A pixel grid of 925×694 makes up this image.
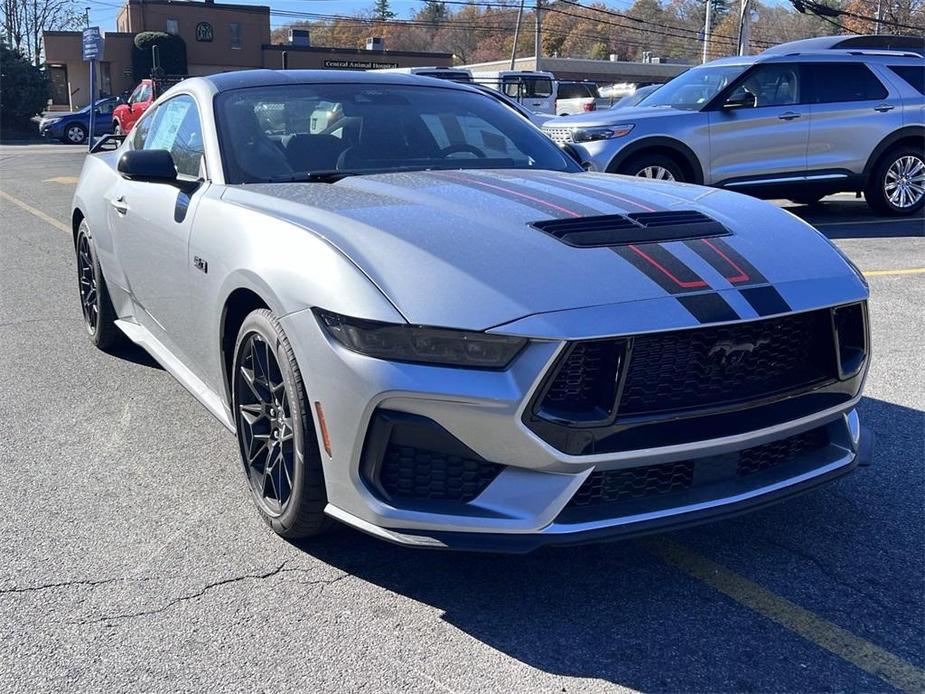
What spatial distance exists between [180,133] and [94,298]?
1585mm

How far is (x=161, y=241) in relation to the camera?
4.09 m

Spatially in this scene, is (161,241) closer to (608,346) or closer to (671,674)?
(608,346)

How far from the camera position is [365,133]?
166 inches

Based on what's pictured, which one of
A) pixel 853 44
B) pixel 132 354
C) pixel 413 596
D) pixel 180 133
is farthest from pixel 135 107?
pixel 413 596

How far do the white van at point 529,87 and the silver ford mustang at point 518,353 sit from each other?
82.7ft

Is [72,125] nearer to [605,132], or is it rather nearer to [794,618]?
[605,132]

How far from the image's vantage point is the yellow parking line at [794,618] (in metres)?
2.54

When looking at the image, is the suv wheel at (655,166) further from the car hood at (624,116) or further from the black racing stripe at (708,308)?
the black racing stripe at (708,308)

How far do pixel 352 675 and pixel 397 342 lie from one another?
89cm

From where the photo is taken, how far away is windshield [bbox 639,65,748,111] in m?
10.7

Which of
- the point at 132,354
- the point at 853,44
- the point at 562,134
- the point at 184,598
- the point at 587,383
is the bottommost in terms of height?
the point at 184,598

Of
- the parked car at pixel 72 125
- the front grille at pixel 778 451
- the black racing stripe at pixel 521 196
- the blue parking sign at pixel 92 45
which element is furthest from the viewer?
the parked car at pixel 72 125

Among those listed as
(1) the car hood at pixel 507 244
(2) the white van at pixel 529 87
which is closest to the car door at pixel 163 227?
(1) the car hood at pixel 507 244

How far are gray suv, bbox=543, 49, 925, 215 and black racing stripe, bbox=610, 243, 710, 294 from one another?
7366 millimetres
